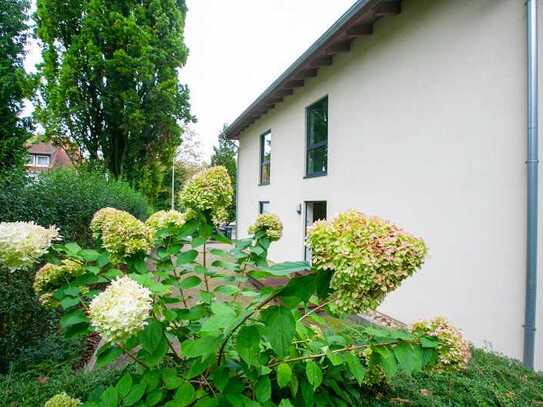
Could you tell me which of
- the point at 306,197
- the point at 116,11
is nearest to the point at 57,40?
the point at 116,11

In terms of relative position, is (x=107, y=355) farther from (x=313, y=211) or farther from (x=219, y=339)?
(x=313, y=211)

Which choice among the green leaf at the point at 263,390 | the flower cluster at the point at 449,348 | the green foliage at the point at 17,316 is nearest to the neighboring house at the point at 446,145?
the flower cluster at the point at 449,348

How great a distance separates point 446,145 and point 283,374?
12.8ft

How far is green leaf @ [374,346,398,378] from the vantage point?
1.24 meters

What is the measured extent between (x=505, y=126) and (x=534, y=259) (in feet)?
4.81

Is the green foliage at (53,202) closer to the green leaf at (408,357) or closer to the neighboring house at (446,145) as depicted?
the green leaf at (408,357)

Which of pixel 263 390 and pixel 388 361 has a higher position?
pixel 388 361

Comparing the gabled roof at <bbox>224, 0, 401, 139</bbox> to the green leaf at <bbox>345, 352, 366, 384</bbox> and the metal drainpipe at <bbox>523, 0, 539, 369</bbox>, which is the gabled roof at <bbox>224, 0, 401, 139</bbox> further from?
the green leaf at <bbox>345, 352, 366, 384</bbox>

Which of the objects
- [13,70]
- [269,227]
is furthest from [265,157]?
[13,70]

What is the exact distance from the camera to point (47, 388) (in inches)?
86.0

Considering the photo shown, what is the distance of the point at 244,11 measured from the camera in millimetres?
9141

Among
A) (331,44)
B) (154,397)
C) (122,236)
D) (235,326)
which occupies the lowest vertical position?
(154,397)

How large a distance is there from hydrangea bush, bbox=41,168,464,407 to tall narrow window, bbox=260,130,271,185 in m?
8.72

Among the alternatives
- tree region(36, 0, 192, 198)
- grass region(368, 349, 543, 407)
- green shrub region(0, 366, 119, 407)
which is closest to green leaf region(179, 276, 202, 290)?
green shrub region(0, 366, 119, 407)
